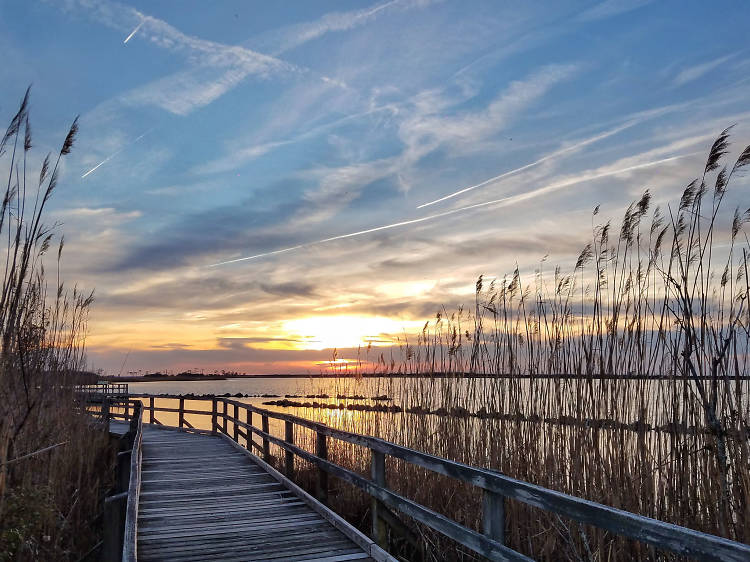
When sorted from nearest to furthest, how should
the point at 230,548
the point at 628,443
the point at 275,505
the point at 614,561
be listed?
the point at 614,561, the point at 628,443, the point at 230,548, the point at 275,505

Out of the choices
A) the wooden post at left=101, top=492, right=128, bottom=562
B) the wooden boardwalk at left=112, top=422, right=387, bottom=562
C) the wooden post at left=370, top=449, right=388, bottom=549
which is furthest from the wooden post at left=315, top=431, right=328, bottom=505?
the wooden post at left=101, top=492, right=128, bottom=562

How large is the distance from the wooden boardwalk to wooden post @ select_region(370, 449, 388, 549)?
216 millimetres

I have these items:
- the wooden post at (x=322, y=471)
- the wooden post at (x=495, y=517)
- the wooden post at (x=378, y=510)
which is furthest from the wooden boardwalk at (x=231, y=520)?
the wooden post at (x=495, y=517)

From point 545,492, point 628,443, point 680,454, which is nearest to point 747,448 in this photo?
point 680,454

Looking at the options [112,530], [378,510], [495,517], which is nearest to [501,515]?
[495,517]

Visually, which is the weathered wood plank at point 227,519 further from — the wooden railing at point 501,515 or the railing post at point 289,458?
the wooden railing at point 501,515

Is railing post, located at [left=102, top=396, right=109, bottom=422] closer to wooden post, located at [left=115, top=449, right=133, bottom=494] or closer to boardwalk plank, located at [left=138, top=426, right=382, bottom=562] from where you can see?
boardwalk plank, located at [left=138, top=426, right=382, bottom=562]

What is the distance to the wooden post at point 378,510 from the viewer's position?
5.59m

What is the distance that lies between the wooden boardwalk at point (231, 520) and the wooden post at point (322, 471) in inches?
12.5

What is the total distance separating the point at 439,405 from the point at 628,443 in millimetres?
3718

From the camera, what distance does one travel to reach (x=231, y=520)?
21.4 ft

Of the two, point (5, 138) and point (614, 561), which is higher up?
point (5, 138)

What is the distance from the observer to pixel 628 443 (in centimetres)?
498

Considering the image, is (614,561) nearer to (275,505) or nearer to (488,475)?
(488,475)
